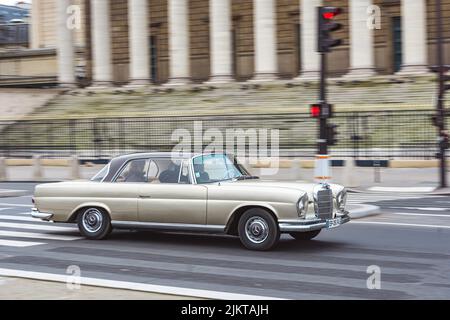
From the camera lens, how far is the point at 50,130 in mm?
40656

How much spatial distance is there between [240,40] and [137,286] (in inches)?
1755

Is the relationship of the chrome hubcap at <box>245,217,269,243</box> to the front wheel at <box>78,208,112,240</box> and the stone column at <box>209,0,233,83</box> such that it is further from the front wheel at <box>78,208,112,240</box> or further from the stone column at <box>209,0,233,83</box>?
the stone column at <box>209,0,233,83</box>

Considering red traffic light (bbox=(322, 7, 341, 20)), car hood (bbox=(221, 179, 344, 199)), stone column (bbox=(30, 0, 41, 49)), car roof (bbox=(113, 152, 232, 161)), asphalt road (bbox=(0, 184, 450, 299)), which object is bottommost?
asphalt road (bbox=(0, 184, 450, 299))

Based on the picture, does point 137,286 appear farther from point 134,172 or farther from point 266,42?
point 266,42

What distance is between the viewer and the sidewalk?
7.98 metres

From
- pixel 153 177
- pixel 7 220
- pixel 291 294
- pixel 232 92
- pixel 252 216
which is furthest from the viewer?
pixel 232 92

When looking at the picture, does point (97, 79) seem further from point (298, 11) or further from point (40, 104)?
point (298, 11)

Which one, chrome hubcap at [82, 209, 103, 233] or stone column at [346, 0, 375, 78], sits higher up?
stone column at [346, 0, 375, 78]

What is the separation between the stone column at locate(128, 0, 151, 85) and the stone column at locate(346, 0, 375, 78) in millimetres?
13893

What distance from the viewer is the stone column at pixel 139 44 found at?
1969 inches

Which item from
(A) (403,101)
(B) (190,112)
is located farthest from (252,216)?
(B) (190,112)

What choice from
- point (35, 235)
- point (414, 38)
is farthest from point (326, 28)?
point (414, 38)

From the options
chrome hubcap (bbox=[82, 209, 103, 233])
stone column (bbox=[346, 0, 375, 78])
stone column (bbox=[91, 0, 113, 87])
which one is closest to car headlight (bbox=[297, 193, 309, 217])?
chrome hubcap (bbox=[82, 209, 103, 233])

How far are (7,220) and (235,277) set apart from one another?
26.6 ft
